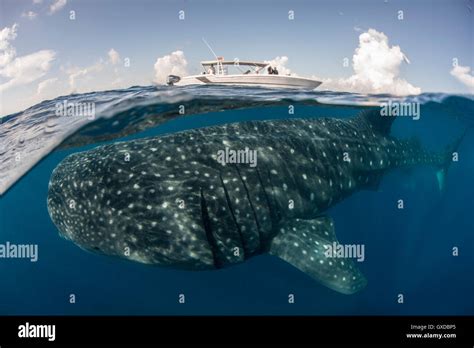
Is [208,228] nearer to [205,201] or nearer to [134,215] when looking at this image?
[205,201]

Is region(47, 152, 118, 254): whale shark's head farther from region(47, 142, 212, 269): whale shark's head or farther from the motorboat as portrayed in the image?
the motorboat

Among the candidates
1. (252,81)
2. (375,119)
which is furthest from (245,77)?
(375,119)

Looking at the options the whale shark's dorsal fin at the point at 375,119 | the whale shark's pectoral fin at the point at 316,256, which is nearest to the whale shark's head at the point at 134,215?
the whale shark's pectoral fin at the point at 316,256

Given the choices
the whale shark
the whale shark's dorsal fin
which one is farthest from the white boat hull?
the whale shark

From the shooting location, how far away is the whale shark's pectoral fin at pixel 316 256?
272 inches

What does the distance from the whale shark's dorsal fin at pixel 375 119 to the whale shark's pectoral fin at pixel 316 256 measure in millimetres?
5157

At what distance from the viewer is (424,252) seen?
1964 cm

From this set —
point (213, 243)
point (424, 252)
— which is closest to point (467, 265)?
point (424, 252)

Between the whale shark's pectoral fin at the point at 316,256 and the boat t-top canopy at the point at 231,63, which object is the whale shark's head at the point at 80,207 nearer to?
the whale shark's pectoral fin at the point at 316,256

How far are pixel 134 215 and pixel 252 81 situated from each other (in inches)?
387

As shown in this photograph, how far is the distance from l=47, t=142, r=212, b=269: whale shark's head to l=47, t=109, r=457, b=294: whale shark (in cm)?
2

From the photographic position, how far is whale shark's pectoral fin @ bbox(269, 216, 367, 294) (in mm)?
6906

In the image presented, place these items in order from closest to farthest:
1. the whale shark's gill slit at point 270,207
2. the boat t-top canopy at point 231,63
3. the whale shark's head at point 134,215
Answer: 1. the whale shark's head at point 134,215
2. the whale shark's gill slit at point 270,207
3. the boat t-top canopy at point 231,63
